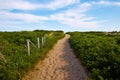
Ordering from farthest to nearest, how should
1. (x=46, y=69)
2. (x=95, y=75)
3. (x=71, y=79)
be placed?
1. (x=46, y=69)
2. (x=71, y=79)
3. (x=95, y=75)

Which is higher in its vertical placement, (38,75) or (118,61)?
(118,61)

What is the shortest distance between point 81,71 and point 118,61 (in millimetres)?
2485

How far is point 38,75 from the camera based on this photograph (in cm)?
1434

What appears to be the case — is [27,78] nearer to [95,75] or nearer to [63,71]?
[63,71]

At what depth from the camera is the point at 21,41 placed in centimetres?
2998

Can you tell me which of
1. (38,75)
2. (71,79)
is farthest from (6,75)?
(71,79)

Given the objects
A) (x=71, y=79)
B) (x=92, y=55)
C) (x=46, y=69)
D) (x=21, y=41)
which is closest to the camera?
(x=71, y=79)

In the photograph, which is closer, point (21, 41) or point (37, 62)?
point (37, 62)

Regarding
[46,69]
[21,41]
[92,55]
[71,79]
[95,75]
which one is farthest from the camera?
[21,41]

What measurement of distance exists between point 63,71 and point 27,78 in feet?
8.03

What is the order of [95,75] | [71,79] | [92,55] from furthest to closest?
1. [92,55]
2. [71,79]
3. [95,75]

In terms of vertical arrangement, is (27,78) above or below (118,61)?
below

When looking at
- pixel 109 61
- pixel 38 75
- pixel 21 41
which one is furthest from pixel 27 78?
pixel 21 41

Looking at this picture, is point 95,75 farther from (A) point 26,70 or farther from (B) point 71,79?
(A) point 26,70
